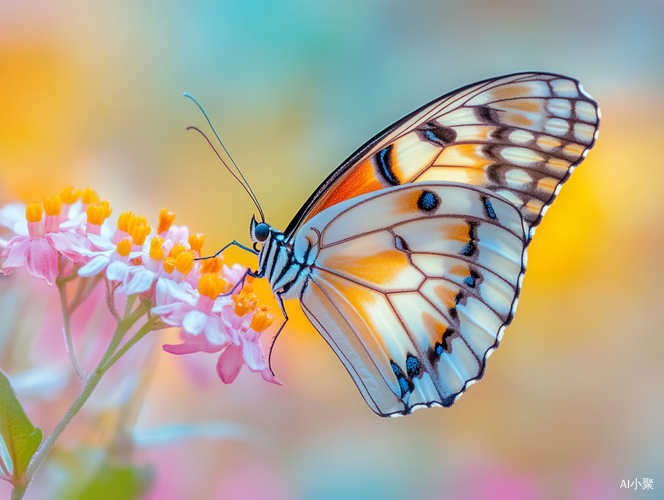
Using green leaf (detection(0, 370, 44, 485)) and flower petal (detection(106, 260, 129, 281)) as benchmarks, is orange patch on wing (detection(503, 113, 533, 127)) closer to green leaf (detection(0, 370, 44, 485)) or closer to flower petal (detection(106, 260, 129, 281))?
flower petal (detection(106, 260, 129, 281))

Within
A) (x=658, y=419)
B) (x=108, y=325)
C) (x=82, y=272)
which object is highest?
(x=82, y=272)

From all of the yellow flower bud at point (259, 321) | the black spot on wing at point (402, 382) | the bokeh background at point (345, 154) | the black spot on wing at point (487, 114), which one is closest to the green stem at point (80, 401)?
→ the yellow flower bud at point (259, 321)

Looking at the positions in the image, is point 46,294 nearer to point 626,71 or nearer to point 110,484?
point 110,484

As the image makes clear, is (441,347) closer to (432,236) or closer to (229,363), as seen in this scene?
(432,236)

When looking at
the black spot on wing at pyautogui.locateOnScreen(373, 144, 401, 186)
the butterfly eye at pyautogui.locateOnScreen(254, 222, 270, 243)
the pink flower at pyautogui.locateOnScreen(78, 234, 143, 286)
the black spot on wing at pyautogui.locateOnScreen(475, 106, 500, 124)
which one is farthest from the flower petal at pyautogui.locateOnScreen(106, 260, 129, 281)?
the black spot on wing at pyautogui.locateOnScreen(475, 106, 500, 124)

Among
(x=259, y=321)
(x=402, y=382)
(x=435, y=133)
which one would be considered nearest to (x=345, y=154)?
(x=435, y=133)

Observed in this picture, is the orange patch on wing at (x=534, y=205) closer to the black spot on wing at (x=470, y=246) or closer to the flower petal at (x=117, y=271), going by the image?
the black spot on wing at (x=470, y=246)

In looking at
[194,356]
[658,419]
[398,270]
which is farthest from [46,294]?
[658,419]
